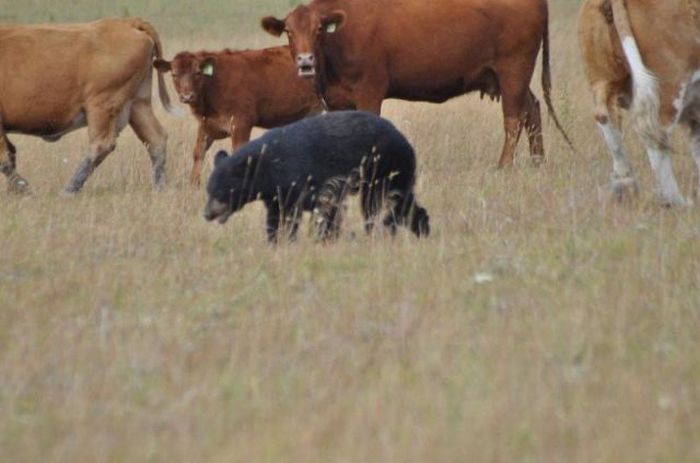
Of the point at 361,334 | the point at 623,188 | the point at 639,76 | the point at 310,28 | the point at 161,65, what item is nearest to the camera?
the point at 361,334

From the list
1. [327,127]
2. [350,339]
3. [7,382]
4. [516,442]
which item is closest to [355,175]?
A: [327,127]

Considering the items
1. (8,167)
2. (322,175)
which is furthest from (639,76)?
(8,167)

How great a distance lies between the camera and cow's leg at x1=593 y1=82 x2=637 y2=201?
1011 cm

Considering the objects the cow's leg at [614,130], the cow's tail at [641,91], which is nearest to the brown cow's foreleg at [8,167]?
the cow's leg at [614,130]

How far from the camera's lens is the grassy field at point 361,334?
5.06 metres

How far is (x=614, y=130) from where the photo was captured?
1014 cm

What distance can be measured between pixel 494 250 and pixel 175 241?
2.06 m

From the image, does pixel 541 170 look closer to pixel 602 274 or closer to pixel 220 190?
pixel 220 190

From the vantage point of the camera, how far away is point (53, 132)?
13.0m

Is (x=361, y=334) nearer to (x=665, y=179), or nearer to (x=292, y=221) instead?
(x=292, y=221)

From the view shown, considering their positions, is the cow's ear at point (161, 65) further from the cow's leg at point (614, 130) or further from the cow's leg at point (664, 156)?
the cow's leg at point (664, 156)

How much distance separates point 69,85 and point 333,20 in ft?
7.35

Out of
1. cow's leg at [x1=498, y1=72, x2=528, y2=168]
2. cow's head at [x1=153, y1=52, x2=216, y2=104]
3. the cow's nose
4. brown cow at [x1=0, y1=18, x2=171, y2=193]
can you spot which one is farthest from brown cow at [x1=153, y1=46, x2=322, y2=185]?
cow's leg at [x1=498, y1=72, x2=528, y2=168]

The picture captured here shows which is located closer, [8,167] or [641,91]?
[641,91]
